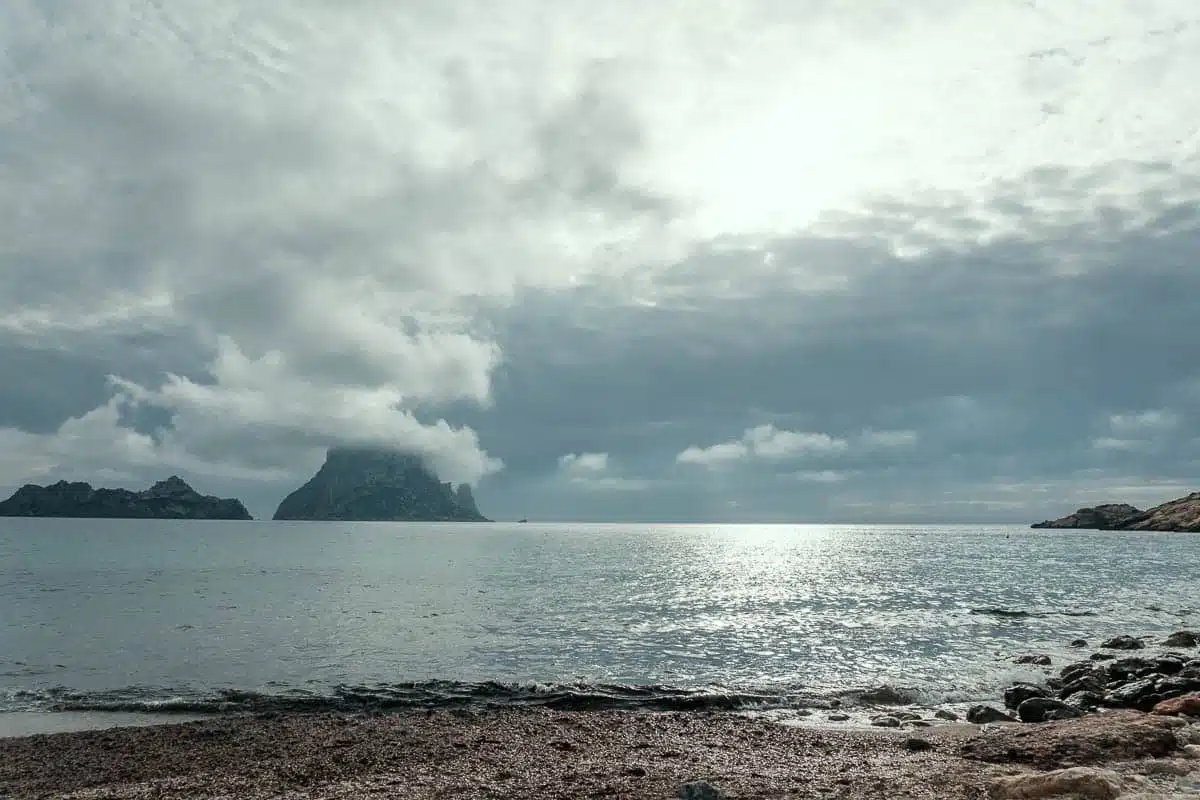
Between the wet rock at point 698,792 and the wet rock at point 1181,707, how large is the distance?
15367 mm

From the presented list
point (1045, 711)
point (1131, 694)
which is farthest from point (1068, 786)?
point (1131, 694)

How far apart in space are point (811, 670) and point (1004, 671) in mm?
8604

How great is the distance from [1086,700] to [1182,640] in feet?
69.0

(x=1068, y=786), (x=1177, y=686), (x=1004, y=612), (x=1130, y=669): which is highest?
(x=1068, y=786)

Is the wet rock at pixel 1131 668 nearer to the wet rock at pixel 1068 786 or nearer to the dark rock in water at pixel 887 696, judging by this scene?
the dark rock in water at pixel 887 696

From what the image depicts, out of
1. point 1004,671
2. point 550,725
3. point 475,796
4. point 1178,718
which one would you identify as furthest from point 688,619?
point 475,796

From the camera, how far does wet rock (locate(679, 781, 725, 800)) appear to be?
14.3 metres

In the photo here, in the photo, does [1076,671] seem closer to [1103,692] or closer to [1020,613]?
[1103,692]

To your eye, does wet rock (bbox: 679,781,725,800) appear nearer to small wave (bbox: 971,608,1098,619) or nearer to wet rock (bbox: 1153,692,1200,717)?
wet rock (bbox: 1153,692,1200,717)

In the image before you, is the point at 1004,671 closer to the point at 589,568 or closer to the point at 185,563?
the point at 589,568

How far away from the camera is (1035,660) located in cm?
3609

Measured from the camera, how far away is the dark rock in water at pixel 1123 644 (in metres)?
40.4

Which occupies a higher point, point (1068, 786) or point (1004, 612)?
point (1068, 786)

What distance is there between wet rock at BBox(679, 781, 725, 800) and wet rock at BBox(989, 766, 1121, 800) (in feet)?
18.2
